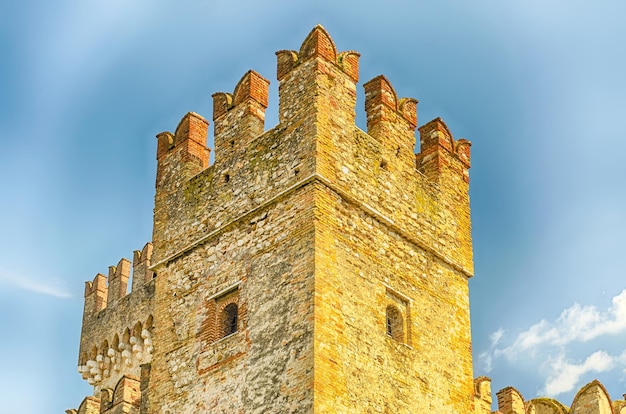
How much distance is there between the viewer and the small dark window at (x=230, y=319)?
18000 millimetres

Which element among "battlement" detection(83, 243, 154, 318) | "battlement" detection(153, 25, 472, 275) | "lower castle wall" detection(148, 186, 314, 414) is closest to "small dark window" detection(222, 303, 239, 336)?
"lower castle wall" detection(148, 186, 314, 414)

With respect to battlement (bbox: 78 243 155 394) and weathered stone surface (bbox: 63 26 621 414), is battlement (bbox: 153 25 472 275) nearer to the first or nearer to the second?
weathered stone surface (bbox: 63 26 621 414)

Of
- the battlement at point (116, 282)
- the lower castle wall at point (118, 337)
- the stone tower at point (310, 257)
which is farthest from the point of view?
the battlement at point (116, 282)

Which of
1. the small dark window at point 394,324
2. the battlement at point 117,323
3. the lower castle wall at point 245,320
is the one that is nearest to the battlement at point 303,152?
the lower castle wall at point 245,320

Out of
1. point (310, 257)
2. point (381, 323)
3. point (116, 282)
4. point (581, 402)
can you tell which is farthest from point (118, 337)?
point (310, 257)

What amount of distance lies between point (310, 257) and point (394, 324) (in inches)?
81.8

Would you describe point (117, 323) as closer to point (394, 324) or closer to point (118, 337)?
point (118, 337)

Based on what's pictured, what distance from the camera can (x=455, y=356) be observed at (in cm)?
1902

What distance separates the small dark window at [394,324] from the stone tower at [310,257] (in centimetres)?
2

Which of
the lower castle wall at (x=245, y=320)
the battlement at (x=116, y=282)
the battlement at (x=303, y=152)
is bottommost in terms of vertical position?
the lower castle wall at (x=245, y=320)

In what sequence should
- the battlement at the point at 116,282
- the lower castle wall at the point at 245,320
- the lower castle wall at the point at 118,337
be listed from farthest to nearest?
1. the battlement at the point at 116,282
2. the lower castle wall at the point at 118,337
3. the lower castle wall at the point at 245,320

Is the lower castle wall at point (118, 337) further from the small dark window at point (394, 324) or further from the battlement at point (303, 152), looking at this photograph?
the small dark window at point (394, 324)

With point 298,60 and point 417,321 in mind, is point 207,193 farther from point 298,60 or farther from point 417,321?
point 417,321

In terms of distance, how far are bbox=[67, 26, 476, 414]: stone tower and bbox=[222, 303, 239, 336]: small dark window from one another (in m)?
0.02
